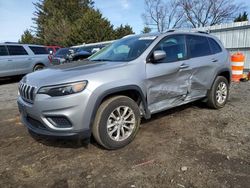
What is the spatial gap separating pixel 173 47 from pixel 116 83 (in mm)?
1635

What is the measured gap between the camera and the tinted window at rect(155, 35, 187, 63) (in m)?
4.35

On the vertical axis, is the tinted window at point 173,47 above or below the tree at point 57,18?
below

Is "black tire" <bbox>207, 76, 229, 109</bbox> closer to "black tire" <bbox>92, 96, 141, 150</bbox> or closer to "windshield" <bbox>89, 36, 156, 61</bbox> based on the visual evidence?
"windshield" <bbox>89, 36, 156, 61</bbox>

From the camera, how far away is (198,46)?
5.11 m

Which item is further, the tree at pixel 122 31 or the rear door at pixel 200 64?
the tree at pixel 122 31

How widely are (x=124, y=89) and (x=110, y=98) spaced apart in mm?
248

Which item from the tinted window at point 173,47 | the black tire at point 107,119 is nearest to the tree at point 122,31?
the tinted window at point 173,47

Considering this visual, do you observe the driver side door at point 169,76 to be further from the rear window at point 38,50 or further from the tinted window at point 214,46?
the rear window at point 38,50

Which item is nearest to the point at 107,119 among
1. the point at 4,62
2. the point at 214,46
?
the point at 214,46

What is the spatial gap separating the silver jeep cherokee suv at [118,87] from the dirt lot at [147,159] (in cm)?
38

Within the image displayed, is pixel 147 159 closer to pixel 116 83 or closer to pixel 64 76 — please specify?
pixel 116 83

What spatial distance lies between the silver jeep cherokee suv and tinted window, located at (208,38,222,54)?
0.22 m

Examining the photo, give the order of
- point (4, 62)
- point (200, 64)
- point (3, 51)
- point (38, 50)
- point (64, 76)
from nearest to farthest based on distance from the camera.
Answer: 1. point (64, 76)
2. point (200, 64)
3. point (4, 62)
4. point (3, 51)
5. point (38, 50)

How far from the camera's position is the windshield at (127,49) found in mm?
4160
